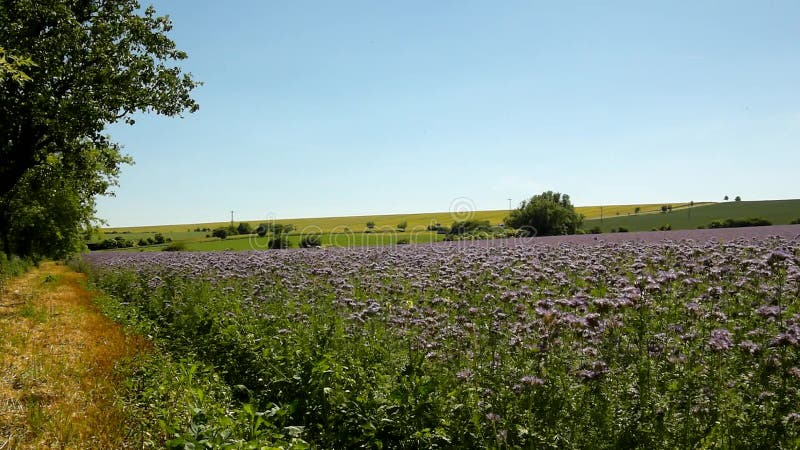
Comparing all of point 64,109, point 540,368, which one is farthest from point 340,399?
point 64,109

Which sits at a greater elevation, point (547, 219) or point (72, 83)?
point (72, 83)

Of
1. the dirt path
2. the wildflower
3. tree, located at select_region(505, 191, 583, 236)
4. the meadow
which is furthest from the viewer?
tree, located at select_region(505, 191, 583, 236)

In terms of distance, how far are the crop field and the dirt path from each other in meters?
1.09

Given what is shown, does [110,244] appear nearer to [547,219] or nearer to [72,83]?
[547,219]

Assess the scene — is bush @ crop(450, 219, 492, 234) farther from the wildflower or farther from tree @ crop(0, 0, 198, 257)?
the wildflower

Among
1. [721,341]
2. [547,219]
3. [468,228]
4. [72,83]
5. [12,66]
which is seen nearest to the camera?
[721,341]

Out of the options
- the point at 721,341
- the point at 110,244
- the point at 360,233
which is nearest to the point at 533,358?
the point at 721,341

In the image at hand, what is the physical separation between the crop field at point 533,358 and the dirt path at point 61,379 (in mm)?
1089

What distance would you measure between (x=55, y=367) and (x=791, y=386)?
10388 millimetres

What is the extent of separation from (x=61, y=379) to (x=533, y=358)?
282 inches

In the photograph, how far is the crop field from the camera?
5070 millimetres

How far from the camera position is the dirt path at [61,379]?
19.1ft

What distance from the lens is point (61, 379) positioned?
7.99m

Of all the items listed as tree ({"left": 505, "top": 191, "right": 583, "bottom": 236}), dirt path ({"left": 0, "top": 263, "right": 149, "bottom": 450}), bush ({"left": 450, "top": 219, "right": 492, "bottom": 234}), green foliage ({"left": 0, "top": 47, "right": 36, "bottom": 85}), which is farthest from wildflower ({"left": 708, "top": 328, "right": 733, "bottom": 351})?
tree ({"left": 505, "top": 191, "right": 583, "bottom": 236})
